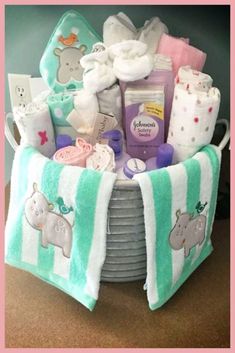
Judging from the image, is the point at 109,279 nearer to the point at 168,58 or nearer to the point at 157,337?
the point at 157,337

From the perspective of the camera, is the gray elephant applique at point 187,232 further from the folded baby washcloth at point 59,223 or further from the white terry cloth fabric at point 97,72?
the white terry cloth fabric at point 97,72

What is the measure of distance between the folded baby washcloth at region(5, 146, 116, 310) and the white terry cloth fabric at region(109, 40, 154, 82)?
0.22 m

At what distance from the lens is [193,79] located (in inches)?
32.0

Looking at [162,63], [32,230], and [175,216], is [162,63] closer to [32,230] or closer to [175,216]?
[175,216]

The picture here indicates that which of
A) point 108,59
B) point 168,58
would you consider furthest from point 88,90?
point 168,58

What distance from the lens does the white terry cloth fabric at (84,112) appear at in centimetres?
84

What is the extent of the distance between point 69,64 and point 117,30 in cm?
13

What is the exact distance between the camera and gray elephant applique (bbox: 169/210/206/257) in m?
0.77

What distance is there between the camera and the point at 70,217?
2.44ft

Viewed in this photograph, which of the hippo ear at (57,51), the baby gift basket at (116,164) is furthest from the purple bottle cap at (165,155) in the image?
the hippo ear at (57,51)

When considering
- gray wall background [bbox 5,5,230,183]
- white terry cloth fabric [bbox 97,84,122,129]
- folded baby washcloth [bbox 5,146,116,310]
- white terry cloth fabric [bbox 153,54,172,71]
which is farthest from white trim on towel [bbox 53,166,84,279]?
gray wall background [bbox 5,5,230,183]

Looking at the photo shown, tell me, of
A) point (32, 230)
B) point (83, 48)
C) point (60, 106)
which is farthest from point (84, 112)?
point (32, 230)

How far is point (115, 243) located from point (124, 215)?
77 mm

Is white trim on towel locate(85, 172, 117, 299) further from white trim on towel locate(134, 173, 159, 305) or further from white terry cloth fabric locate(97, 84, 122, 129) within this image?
white terry cloth fabric locate(97, 84, 122, 129)
